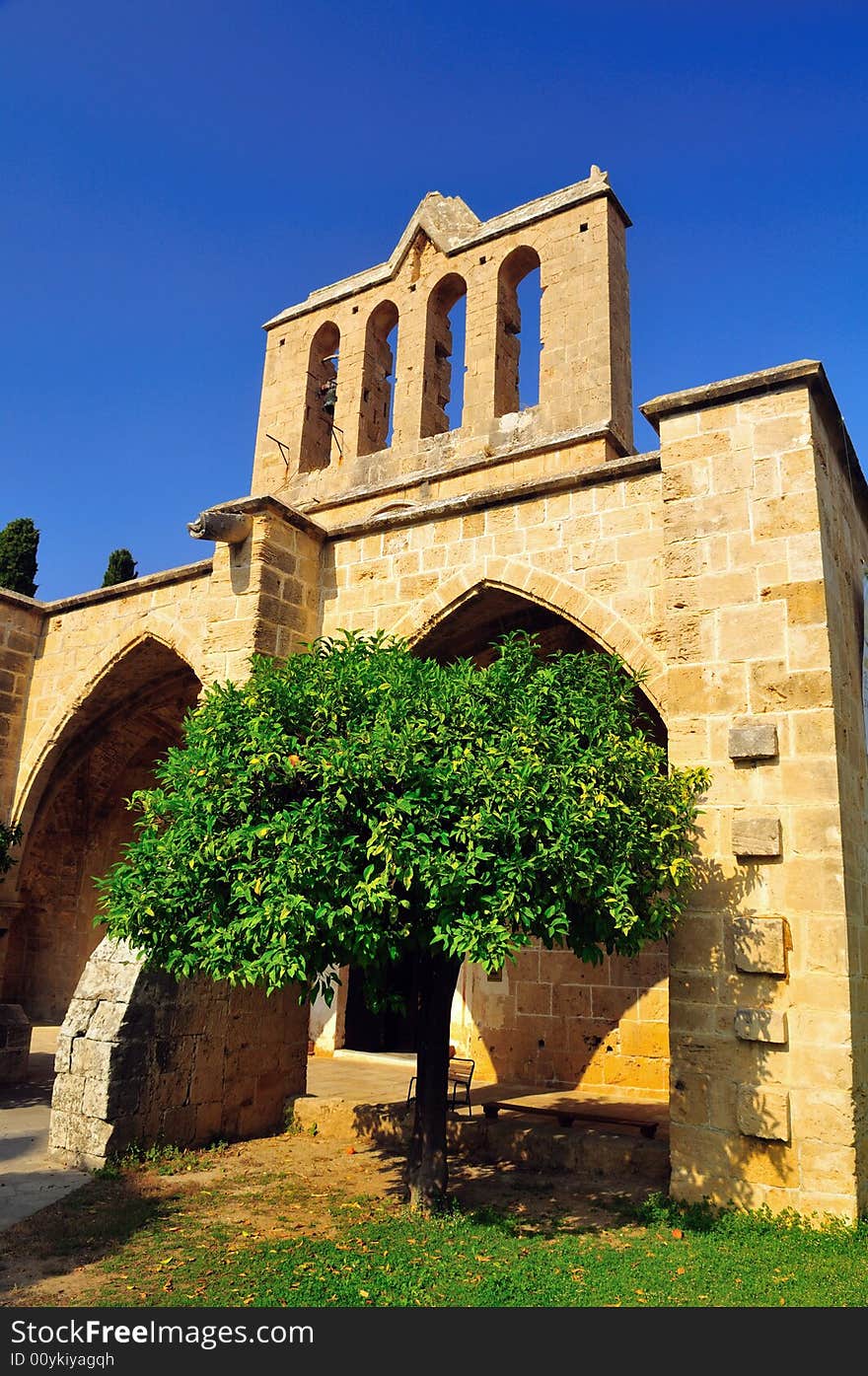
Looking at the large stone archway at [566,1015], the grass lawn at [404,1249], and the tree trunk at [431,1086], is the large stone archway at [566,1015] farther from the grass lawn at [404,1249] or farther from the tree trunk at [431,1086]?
the grass lawn at [404,1249]

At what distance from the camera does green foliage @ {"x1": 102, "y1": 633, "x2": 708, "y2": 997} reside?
13.2ft

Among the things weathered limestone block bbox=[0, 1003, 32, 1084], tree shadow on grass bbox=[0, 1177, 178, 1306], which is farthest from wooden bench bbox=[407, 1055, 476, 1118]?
weathered limestone block bbox=[0, 1003, 32, 1084]

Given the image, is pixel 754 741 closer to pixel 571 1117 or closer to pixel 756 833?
pixel 756 833

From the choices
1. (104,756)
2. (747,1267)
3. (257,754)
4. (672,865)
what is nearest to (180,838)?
(257,754)

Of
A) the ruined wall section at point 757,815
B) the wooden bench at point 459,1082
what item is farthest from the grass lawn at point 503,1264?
the wooden bench at point 459,1082

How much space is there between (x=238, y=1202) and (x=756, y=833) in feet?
10.9

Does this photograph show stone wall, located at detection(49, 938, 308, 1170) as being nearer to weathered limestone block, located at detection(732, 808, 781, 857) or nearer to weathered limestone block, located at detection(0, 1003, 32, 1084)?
weathered limestone block, located at detection(0, 1003, 32, 1084)

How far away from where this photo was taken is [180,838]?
14.6 feet

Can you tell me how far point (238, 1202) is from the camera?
4988mm

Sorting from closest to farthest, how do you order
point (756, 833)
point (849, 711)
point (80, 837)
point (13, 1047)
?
point (756, 833)
point (849, 711)
point (13, 1047)
point (80, 837)

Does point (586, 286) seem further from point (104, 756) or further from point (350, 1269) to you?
point (350, 1269)

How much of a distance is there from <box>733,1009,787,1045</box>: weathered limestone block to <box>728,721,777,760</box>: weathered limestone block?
1268 millimetres

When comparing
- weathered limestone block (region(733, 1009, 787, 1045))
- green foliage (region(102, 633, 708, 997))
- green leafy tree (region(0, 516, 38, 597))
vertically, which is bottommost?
weathered limestone block (region(733, 1009, 787, 1045))

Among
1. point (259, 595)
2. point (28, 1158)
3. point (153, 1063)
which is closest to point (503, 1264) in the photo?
point (153, 1063)
